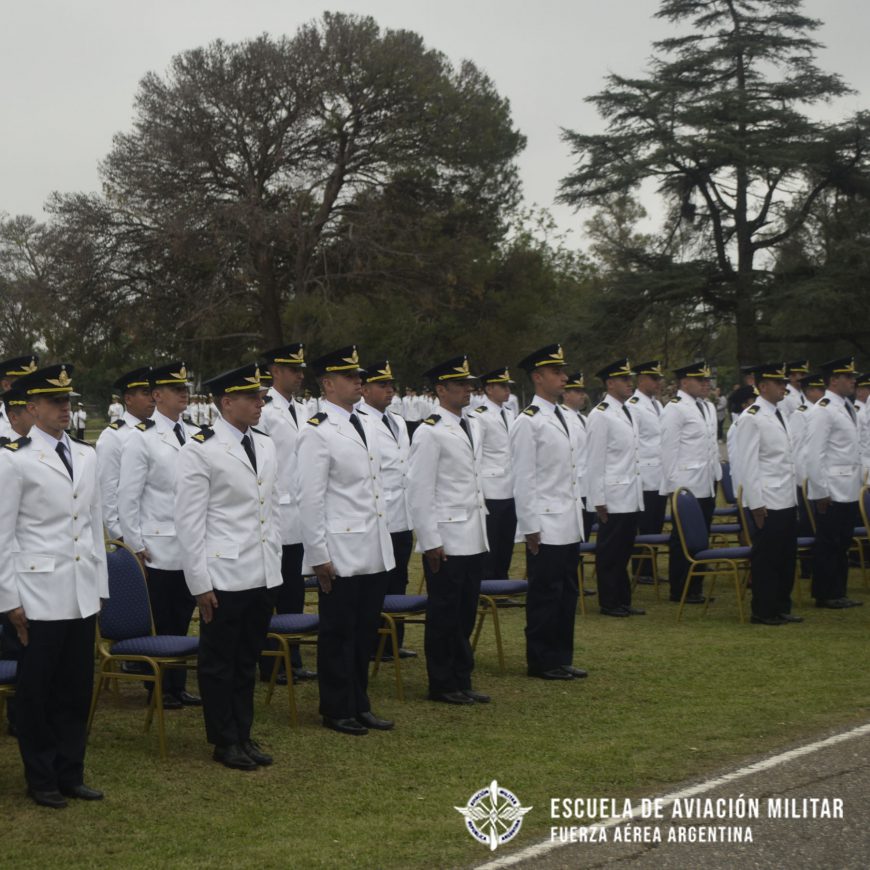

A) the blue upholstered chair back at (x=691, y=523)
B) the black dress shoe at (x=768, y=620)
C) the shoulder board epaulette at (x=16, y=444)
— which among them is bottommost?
the black dress shoe at (x=768, y=620)

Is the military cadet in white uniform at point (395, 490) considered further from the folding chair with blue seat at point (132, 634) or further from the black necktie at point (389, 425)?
the folding chair with blue seat at point (132, 634)

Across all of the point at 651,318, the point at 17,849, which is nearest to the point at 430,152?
the point at 651,318

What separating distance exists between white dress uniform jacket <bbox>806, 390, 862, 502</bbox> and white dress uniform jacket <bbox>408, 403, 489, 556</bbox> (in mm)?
4655

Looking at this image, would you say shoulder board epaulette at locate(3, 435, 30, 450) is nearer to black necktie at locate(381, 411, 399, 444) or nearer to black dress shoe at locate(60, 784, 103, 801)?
black dress shoe at locate(60, 784, 103, 801)

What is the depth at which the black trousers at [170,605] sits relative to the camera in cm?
764

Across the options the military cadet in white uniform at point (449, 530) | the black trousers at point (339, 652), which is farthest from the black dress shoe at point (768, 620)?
the black trousers at point (339, 652)

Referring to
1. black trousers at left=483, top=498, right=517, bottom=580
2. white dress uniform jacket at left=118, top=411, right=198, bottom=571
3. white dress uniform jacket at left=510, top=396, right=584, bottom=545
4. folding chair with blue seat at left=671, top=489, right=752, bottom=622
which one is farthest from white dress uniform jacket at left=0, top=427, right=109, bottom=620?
black trousers at left=483, top=498, right=517, bottom=580

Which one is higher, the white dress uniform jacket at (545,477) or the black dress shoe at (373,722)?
the white dress uniform jacket at (545,477)

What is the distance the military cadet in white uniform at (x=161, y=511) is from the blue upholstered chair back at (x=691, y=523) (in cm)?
465

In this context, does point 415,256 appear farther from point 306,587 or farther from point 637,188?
point 306,587

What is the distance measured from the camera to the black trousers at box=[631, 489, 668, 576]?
12773 mm

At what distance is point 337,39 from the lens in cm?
3581

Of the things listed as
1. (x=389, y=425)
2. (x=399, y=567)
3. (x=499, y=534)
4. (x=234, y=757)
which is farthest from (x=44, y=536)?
(x=499, y=534)

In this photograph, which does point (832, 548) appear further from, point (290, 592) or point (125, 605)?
point (125, 605)
